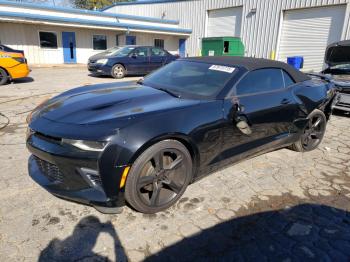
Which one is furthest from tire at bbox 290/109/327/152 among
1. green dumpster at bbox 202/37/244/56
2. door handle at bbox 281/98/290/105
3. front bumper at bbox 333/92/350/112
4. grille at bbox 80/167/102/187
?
green dumpster at bbox 202/37/244/56

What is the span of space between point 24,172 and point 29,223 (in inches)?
43.3

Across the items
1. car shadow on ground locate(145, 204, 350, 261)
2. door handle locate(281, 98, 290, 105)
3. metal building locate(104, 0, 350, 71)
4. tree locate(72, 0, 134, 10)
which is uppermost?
tree locate(72, 0, 134, 10)

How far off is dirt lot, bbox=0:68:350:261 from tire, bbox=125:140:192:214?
14 cm

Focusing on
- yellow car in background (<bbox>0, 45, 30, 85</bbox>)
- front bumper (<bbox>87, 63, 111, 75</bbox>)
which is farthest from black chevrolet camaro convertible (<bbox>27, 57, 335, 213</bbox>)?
front bumper (<bbox>87, 63, 111, 75</bbox>)

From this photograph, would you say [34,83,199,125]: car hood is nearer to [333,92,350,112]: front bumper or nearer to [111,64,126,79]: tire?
[333,92,350,112]: front bumper

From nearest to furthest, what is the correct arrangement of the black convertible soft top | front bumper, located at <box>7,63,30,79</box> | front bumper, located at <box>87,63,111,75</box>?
1. the black convertible soft top
2. front bumper, located at <box>7,63,30,79</box>
3. front bumper, located at <box>87,63,111,75</box>

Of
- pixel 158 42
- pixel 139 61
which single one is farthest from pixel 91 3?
pixel 139 61

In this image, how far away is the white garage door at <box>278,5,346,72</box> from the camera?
13.9 meters

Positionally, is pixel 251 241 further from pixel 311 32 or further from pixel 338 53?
pixel 311 32

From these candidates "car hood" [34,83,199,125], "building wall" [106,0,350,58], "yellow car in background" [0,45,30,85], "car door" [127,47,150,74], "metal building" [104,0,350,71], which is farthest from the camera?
"building wall" [106,0,350,58]

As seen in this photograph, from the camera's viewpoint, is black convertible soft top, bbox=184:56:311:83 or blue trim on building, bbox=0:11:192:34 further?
blue trim on building, bbox=0:11:192:34

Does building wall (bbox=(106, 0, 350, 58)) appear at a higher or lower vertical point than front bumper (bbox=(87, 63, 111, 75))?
higher

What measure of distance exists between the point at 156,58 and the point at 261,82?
10375mm

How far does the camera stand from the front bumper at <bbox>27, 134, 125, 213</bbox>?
2309mm
